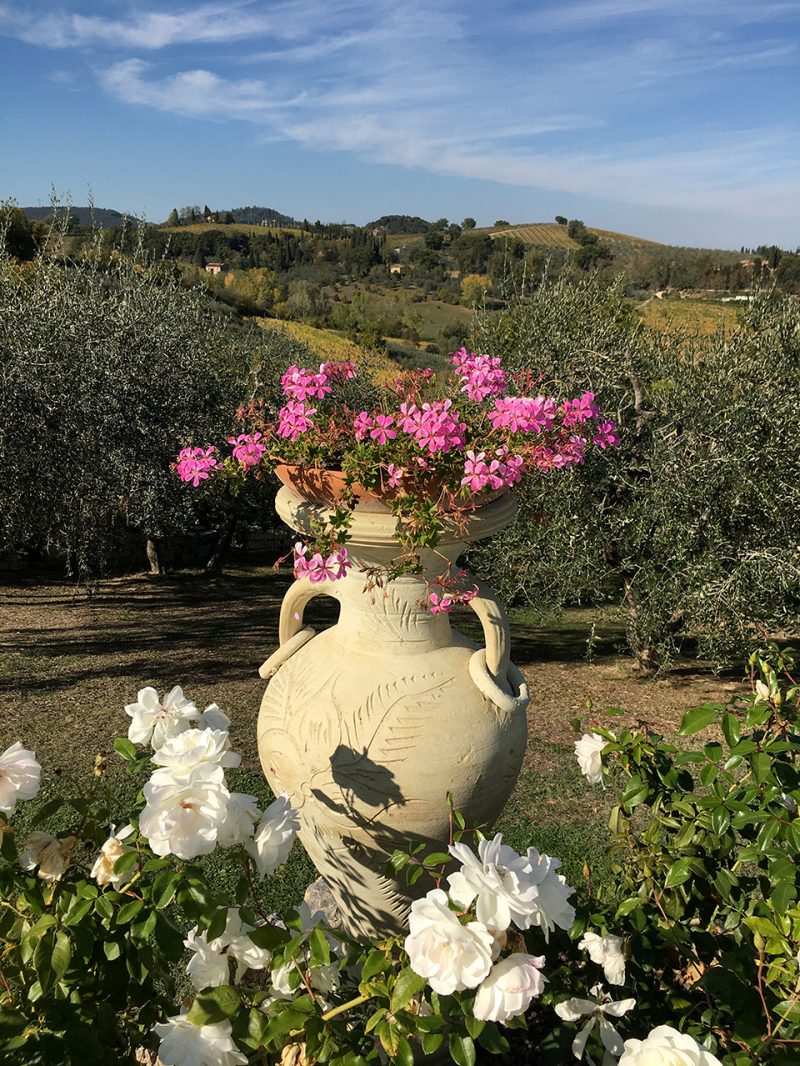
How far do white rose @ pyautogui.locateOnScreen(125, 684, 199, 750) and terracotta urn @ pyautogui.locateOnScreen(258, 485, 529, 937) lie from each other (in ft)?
2.88

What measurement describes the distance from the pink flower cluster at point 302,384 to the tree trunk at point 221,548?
10.5 metres

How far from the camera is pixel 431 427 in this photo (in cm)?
233

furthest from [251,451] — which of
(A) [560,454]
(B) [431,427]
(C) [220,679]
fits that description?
(C) [220,679]

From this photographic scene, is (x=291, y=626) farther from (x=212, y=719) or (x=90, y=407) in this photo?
(x=90, y=407)

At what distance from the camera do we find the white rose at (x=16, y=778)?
4.77 ft

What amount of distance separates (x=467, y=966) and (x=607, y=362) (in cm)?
712

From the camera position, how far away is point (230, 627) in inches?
398

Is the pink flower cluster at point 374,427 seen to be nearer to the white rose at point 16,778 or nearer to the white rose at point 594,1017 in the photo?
the white rose at point 16,778

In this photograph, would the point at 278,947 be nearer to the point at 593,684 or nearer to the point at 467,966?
the point at 467,966

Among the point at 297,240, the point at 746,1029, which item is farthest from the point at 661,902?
the point at 297,240

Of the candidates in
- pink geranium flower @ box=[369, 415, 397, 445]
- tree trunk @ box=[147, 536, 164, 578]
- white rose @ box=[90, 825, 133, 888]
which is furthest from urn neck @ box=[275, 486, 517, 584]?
tree trunk @ box=[147, 536, 164, 578]

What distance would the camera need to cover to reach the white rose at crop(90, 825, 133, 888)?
144 centimetres

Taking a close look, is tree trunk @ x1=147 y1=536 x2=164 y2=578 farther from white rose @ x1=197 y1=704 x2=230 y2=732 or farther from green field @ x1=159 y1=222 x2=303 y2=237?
green field @ x1=159 y1=222 x2=303 y2=237

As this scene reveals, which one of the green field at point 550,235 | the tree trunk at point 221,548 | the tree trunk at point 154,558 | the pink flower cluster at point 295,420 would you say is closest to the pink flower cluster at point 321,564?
the pink flower cluster at point 295,420
